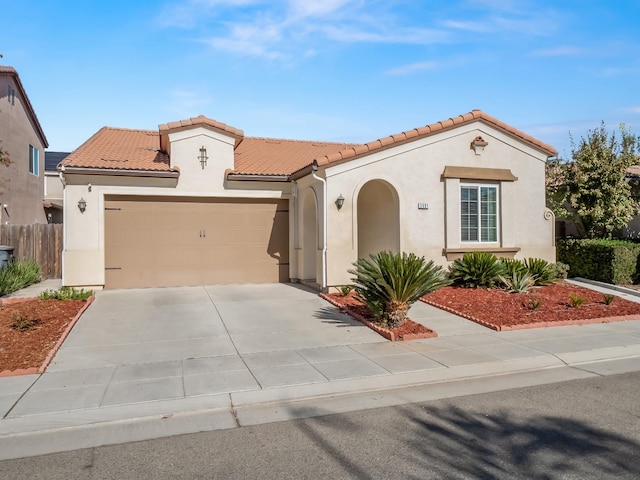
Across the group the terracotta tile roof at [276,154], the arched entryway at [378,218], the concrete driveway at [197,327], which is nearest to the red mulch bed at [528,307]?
the arched entryway at [378,218]

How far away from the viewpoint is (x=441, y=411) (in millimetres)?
5242

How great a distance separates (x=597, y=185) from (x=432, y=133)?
20.9 ft

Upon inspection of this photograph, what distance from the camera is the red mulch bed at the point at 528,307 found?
9.48 metres

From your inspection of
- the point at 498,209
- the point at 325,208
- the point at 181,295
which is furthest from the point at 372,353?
the point at 498,209

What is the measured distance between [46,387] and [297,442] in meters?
3.35

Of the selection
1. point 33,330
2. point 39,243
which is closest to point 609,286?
point 33,330

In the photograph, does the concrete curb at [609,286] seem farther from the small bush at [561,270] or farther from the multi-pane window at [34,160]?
the multi-pane window at [34,160]

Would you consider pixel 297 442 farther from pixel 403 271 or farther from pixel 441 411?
pixel 403 271

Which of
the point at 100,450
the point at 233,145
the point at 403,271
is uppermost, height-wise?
the point at 233,145

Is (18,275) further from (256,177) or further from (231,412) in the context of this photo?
(231,412)

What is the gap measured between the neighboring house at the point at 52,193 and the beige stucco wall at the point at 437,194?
59.3 ft

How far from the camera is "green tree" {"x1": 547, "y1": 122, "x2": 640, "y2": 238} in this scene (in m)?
15.3

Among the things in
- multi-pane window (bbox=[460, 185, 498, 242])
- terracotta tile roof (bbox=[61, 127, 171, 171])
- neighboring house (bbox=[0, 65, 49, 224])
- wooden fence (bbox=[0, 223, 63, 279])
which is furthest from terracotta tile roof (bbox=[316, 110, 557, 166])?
neighboring house (bbox=[0, 65, 49, 224])

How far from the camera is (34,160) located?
22.8 m
